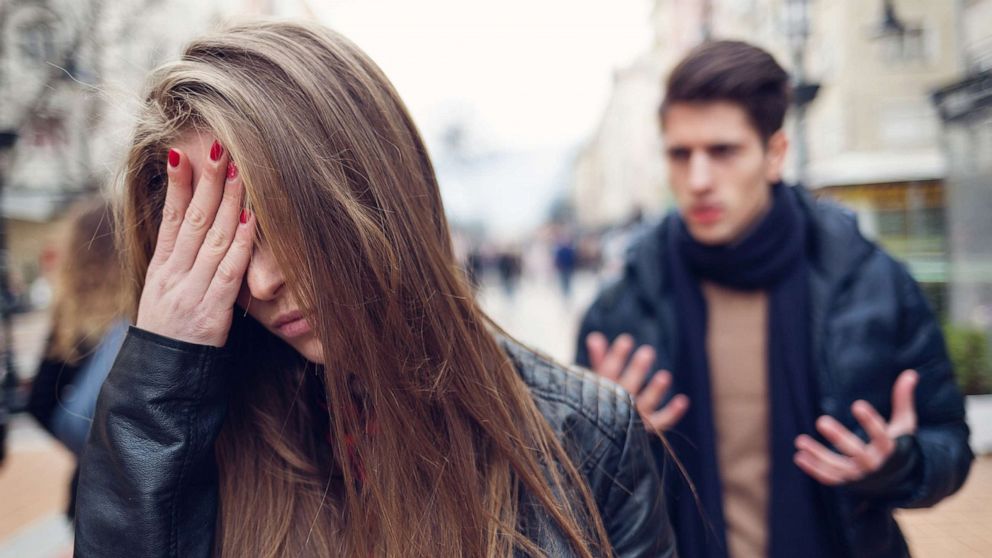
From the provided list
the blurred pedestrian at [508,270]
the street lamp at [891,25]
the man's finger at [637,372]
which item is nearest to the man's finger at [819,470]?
the man's finger at [637,372]

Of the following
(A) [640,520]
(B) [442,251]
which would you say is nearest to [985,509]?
(A) [640,520]

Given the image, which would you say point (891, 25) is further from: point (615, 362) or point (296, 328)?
point (296, 328)

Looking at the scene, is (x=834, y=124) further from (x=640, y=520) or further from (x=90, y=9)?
(x=640, y=520)

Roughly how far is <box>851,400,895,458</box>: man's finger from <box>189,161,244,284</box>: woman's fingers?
4.26ft

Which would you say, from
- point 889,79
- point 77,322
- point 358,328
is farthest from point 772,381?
A: point 889,79

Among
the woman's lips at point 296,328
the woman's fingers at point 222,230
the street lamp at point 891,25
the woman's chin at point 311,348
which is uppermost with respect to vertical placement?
the street lamp at point 891,25

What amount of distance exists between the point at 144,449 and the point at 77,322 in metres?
2.24

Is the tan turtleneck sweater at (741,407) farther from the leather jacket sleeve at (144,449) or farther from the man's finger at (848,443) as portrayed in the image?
the leather jacket sleeve at (144,449)

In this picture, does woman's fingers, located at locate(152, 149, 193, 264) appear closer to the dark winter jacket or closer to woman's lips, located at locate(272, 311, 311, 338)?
woman's lips, located at locate(272, 311, 311, 338)

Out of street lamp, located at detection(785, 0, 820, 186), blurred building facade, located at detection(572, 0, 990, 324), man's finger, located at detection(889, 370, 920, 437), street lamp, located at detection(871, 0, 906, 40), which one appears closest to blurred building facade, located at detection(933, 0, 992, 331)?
blurred building facade, located at detection(572, 0, 990, 324)

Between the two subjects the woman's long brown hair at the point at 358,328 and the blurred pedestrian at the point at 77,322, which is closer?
the woman's long brown hair at the point at 358,328

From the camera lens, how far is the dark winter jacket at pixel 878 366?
148 cm

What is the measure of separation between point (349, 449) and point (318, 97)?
584 mm

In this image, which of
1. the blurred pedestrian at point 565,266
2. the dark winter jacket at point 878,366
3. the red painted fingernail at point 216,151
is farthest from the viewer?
the blurred pedestrian at point 565,266
